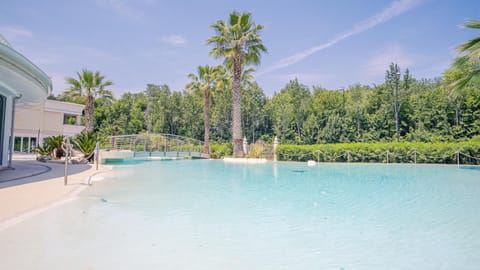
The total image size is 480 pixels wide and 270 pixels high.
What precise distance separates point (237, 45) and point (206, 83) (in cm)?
607

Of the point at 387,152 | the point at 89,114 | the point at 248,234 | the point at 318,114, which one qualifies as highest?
the point at 318,114

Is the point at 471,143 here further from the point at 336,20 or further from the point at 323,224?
the point at 323,224

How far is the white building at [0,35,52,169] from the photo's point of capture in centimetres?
659

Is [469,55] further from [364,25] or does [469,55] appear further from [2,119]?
[2,119]

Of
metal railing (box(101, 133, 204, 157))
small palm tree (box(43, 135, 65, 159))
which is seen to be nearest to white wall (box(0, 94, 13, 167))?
small palm tree (box(43, 135, 65, 159))

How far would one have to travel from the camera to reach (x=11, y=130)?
1123cm

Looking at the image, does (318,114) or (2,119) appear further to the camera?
(318,114)

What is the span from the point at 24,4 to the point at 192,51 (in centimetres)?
1282

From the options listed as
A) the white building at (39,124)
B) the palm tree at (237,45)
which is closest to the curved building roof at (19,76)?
the palm tree at (237,45)

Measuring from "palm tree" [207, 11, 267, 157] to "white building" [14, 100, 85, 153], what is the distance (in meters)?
14.3

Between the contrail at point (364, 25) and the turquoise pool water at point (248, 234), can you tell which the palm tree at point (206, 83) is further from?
the turquoise pool water at point (248, 234)

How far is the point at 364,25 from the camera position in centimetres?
2056

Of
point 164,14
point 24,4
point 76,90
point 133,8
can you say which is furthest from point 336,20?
point 76,90

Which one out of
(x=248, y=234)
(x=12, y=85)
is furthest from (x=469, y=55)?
(x=12, y=85)
